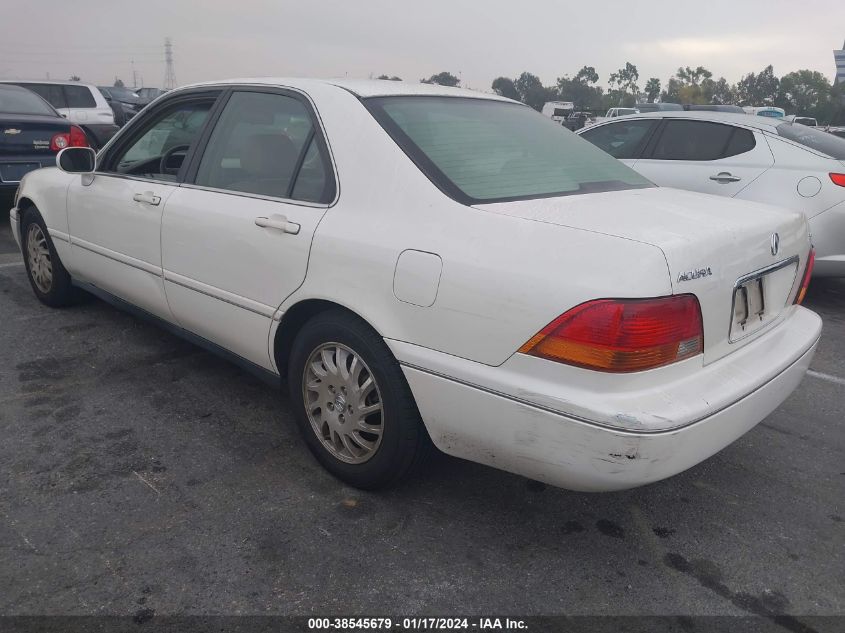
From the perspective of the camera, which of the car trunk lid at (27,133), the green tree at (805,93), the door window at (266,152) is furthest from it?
the green tree at (805,93)

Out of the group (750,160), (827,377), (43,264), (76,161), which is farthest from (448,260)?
(750,160)

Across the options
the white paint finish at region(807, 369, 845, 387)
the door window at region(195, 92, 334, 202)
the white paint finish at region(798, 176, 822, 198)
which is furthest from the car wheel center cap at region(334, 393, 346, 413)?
the white paint finish at region(798, 176, 822, 198)

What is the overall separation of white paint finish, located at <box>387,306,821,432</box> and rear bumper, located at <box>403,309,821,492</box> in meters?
0.02

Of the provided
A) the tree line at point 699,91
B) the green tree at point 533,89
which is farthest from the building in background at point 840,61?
the green tree at point 533,89

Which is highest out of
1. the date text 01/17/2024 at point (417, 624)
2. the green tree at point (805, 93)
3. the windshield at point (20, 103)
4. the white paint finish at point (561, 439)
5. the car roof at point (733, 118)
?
the green tree at point (805, 93)

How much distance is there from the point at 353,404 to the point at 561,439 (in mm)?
878

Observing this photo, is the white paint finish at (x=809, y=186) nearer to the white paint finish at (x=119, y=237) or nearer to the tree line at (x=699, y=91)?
the white paint finish at (x=119, y=237)

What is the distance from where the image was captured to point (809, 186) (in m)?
5.62

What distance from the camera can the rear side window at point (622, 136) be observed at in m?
6.74

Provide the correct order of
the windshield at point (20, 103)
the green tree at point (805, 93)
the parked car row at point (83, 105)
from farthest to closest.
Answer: the green tree at point (805, 93)
the parked car row at point (83, 105)
the windshield at point (20, 103)

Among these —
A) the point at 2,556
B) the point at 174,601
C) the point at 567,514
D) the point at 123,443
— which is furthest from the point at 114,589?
the point at 567,514

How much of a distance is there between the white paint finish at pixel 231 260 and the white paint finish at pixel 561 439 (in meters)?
0.75

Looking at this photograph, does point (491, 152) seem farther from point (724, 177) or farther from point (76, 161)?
point (724, 177)

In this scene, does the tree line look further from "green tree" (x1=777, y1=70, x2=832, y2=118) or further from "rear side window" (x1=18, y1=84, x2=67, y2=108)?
"rear side window" (x1=18, y1=84, x2=67, y2=108)
